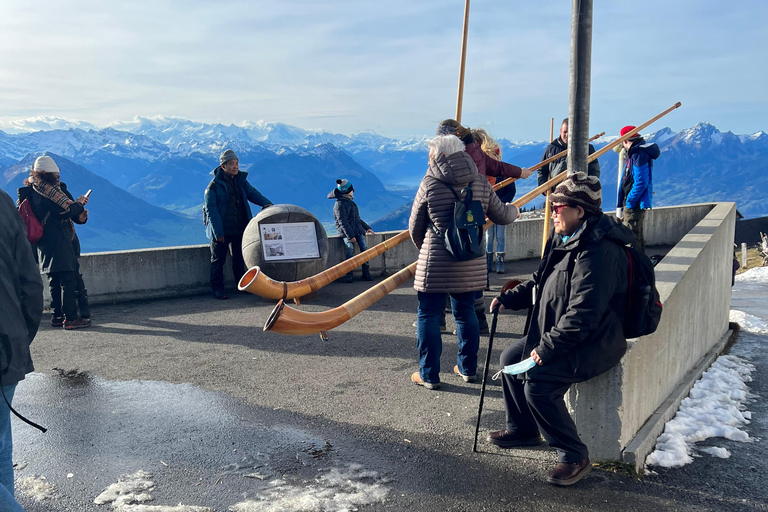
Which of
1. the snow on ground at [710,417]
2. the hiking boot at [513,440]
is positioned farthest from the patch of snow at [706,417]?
the hiking boot at [513,440]

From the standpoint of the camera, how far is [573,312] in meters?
3.51

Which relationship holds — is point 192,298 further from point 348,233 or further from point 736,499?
A: point 736,499

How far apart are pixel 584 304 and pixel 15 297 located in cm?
292

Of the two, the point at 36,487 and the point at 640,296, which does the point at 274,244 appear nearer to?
the point at 36,487

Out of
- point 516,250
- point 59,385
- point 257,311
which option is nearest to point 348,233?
point 257,311

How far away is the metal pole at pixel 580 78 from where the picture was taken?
15.7ft

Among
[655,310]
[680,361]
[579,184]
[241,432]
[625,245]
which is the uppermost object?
[579,184]

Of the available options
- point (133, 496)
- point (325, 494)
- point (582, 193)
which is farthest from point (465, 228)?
point (133, 496)

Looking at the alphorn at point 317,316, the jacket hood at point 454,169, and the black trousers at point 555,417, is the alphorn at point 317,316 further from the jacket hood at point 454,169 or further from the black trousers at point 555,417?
the black trousers at point 555,417

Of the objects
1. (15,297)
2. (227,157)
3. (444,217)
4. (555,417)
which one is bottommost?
(555,417)

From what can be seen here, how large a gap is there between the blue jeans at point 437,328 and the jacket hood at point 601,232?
1784mm

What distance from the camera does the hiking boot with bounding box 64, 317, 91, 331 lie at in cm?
792

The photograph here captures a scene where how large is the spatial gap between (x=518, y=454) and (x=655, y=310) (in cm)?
133

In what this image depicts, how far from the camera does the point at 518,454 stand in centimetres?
417
